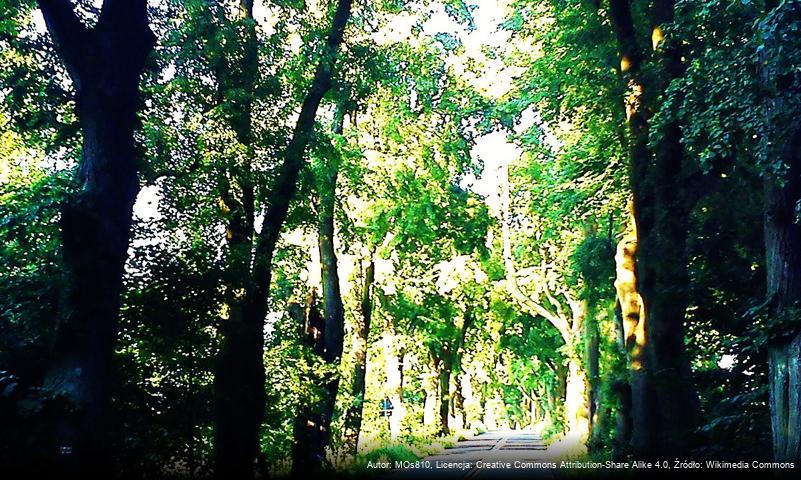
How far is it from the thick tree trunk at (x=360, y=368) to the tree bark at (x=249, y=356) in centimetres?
766

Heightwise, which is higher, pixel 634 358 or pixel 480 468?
pixel 634 358

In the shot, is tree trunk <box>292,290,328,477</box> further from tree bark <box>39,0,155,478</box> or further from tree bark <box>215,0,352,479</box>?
tree bark <box>39,0,155,478</box>

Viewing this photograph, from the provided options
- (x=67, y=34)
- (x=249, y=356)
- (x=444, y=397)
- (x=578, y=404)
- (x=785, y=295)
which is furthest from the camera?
(x=444, y=397)

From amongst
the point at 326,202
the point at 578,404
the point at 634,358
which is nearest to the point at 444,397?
the point at 578,404

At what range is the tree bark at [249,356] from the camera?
1123 centimetres

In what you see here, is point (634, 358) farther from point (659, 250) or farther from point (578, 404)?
point (578, 404)

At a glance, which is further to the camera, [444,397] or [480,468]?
[444,397]

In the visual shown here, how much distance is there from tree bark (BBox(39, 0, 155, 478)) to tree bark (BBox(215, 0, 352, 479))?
3.12 m

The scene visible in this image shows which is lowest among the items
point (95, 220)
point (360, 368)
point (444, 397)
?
point (444, 397)

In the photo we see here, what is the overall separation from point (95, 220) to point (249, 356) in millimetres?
4295

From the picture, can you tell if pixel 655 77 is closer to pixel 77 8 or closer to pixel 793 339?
pixel 793 339

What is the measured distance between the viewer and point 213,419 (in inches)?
448

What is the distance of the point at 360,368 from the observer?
21562 mm

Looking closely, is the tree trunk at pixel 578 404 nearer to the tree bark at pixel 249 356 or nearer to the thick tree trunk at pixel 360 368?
the thick tree trunk at pixel 360 368
